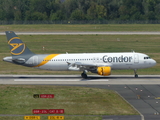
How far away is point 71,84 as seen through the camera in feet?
156

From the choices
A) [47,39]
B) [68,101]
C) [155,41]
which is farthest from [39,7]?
[68,101]

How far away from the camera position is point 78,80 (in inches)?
1996

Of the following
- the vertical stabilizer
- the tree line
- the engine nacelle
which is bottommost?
the engine nacelle

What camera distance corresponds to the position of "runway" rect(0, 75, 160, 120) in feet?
108

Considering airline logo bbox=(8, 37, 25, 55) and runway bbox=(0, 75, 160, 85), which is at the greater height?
airline logo bbox=(8, 37, 25, 55)

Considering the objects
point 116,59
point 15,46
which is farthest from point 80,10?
point 116,59

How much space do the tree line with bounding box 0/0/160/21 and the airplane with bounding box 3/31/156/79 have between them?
106 metres

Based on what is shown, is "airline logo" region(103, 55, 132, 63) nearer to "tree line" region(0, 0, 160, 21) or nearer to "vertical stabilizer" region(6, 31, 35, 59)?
"vertical stabilizer" region(6, 31, 35, 59)

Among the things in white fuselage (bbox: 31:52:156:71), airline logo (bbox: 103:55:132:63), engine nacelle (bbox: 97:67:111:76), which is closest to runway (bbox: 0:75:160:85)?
engine nacelle (bbox: 97:67:111:76)

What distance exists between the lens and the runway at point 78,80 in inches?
1912

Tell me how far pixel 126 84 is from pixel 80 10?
131 meters

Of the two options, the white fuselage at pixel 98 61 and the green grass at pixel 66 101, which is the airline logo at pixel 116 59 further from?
the green grass at pixel 66 101

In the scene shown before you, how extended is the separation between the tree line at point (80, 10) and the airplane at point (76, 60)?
106 metres

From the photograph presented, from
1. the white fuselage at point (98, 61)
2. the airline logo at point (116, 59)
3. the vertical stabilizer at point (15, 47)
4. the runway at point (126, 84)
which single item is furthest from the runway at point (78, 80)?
the vertical stabilizer at point (15, 47)
